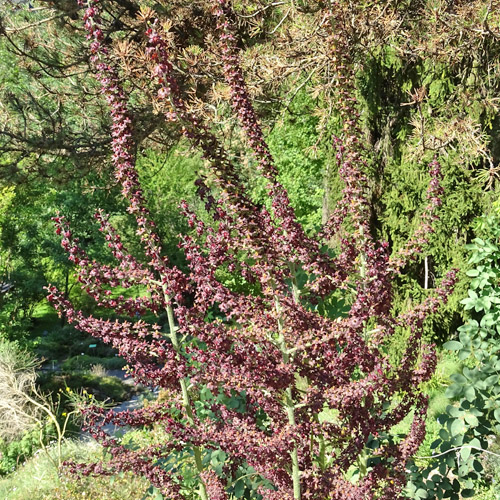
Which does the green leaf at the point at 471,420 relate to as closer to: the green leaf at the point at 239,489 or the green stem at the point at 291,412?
the green stem at the point at 291,412

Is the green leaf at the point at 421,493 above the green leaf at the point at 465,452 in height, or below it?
below

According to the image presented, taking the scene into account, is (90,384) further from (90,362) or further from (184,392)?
(184,392)

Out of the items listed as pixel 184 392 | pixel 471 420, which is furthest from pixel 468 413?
pixel 184 392

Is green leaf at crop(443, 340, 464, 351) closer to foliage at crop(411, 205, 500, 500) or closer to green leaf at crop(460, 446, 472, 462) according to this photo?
foliage at crop(411, 205, 500, 500)

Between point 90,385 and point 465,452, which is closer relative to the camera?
point 465,452

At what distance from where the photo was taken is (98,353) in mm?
17859

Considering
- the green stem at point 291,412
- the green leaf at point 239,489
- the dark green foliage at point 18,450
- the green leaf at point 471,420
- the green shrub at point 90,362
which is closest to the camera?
the green stem at point 291,412

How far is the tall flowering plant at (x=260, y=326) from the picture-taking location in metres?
2.09

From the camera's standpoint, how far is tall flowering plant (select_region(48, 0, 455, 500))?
209cm

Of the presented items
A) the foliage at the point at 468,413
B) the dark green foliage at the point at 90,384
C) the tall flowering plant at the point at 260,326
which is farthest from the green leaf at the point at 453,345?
the dark green foliage at the point at 90,384

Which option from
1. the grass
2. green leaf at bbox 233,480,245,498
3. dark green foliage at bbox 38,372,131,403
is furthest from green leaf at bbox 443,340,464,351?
dark green foliage at bbox 38,372,131,403

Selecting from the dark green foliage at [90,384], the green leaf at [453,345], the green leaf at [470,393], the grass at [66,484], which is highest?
the green leaf at [453,345]

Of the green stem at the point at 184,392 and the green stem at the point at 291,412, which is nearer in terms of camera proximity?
the green stem at the point at 291,412

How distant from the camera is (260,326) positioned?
7.19ft
